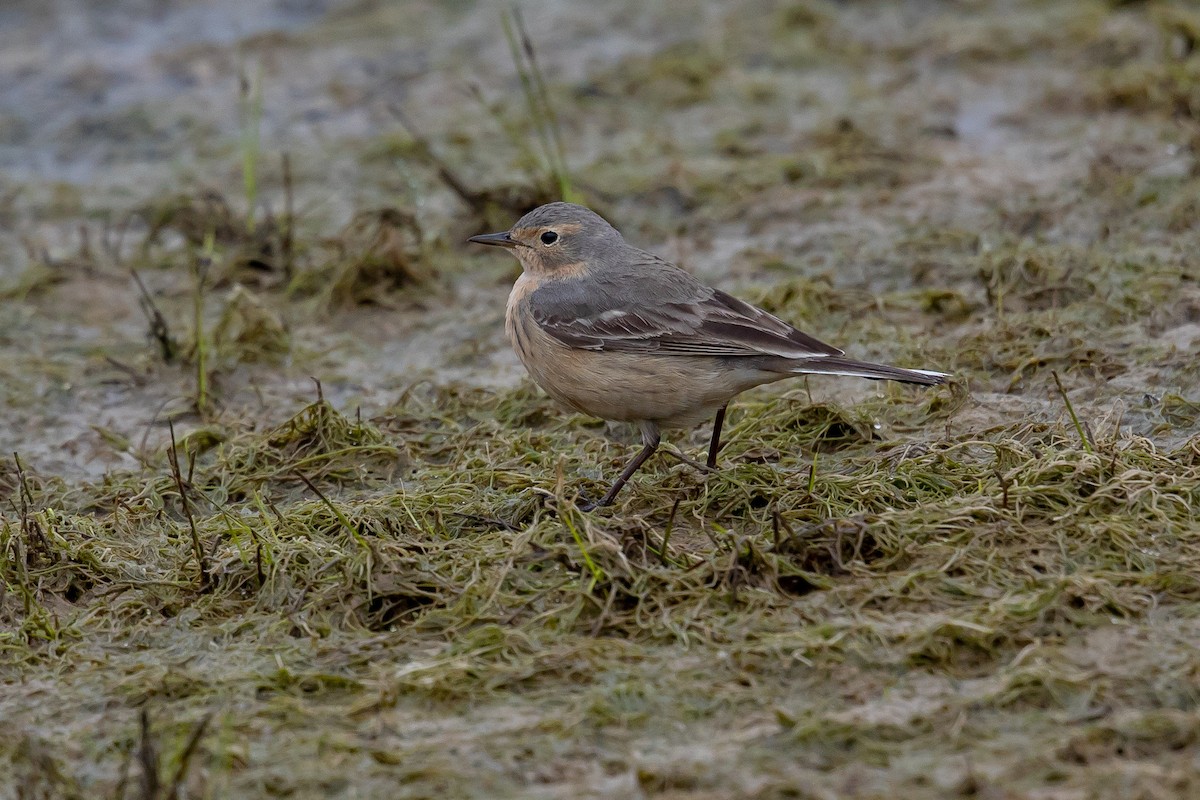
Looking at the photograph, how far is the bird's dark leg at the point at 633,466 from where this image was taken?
24.0 feet

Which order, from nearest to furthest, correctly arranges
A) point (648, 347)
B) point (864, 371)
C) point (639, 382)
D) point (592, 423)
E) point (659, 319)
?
1. point (864, 371)
2. point (639, 382)
3. point (648, 347)
4. point (659, 319)
5. point (592, 423)

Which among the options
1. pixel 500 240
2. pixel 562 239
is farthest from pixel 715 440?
pixel 500 240

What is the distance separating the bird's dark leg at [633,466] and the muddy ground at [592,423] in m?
0.11

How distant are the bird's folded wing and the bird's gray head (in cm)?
42

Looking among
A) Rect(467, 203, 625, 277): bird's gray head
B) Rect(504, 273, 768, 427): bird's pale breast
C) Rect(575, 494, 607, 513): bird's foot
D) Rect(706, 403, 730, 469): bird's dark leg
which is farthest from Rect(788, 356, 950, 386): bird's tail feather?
Rect(467, 203, 625, 277): bird's gray head

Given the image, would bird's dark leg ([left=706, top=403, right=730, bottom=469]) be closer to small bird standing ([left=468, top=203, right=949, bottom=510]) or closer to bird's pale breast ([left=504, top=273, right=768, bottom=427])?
small bird standing ([left=468, top=203, right=949, bottom=510])

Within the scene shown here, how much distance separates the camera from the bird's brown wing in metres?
7.27

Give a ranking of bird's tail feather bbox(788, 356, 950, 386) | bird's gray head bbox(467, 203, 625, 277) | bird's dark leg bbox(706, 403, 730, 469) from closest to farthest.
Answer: bird's tail feather bbox(788, 356, 950, 386) → bird's dark leg bbox(706, 403, 730, 469) → bird's gray head bbox(467, 203, 625, 277)

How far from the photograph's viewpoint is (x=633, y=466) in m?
7.35

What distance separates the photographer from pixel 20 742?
5.69 metres

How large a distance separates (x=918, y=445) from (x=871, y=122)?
5.68 m

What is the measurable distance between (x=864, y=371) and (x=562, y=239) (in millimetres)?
2014

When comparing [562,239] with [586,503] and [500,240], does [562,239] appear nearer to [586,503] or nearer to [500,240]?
[500,240]

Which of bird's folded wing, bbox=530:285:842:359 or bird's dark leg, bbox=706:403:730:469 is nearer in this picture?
bird's folded wing, bbox=530:285:842:359
